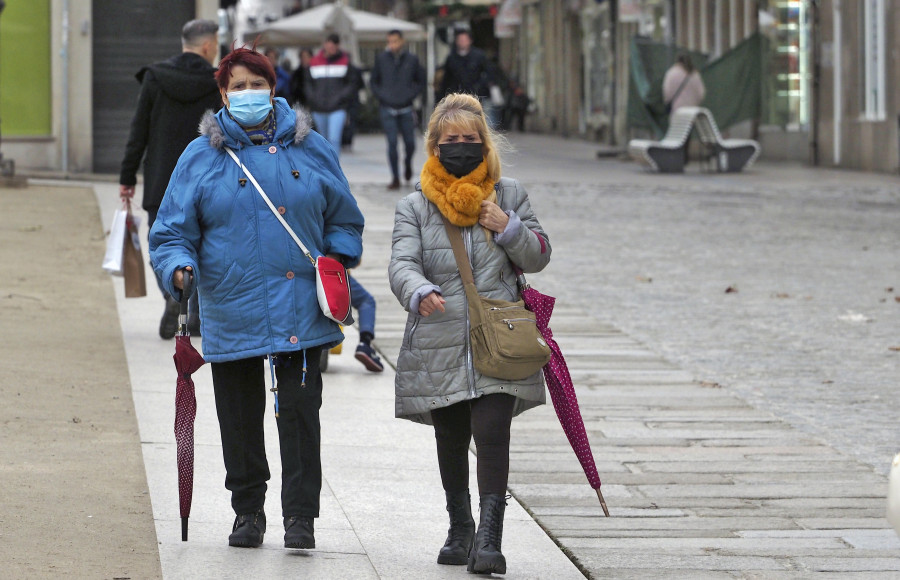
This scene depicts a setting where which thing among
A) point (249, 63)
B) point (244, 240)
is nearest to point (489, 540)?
point (244, 240)

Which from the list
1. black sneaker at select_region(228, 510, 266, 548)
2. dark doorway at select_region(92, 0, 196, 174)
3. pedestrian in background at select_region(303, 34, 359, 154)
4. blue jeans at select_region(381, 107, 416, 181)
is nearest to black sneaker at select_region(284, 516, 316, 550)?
black sneaker at select_region(228, 510, 266, 548)

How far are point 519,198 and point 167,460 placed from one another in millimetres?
1856

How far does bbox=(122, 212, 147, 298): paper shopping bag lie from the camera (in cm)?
851

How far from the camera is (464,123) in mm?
4836

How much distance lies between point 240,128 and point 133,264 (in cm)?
377

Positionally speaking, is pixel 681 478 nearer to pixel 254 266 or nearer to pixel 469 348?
pixel 469 348

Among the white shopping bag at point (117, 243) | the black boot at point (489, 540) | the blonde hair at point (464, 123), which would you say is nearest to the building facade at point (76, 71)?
the white shopping bag at point (117, 243)

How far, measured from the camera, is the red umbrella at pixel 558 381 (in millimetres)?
4941

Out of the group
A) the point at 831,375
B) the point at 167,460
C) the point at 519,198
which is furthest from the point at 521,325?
the point at 831,375

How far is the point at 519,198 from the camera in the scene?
4.97 m

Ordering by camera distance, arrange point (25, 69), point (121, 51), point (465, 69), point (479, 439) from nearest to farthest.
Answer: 1. point (479, 439)
2. point (121, 51)
3. point (25, 69)
4. point (465, 69)

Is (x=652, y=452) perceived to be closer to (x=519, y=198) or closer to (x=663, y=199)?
(x=519, y=198)

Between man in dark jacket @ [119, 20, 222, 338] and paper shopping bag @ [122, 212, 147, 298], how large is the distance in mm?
166

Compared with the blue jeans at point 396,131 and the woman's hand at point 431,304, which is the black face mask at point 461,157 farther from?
the blue jeans at point 396,131
